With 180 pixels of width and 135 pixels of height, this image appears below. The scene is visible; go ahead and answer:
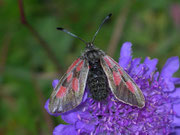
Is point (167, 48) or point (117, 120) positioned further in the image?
point (167, 48)

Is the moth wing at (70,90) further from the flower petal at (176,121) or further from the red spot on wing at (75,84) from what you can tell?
the flower petal at (176,121)

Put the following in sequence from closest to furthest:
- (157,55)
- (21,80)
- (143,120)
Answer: (143,120)
(21,80)
(157,55)

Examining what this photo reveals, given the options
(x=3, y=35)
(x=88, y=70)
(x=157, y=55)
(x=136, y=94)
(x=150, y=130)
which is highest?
(x=3, y=35)

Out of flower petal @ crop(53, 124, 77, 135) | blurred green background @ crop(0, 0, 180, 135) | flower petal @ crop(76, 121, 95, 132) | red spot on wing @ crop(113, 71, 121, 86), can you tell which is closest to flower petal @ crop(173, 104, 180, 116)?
red spot on wing @ crop(113, 71, 121, 86)

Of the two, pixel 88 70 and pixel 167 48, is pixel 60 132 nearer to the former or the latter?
pixel 88 70

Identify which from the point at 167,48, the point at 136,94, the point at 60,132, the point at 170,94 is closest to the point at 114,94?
the point at 136,94

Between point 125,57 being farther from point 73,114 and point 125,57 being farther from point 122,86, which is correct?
point 73,114

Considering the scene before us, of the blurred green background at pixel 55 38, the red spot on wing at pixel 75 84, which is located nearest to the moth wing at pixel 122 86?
the red spot on wing at pixel 75 84

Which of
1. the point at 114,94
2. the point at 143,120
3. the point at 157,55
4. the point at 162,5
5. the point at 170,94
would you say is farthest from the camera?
the point at 162,5

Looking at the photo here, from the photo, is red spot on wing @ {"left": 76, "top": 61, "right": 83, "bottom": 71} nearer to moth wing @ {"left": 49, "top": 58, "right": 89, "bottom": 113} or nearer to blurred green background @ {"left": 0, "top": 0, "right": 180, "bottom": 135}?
moth wing @ {"left": 49, "top": 58, "right": 89, "bottom": 113}
